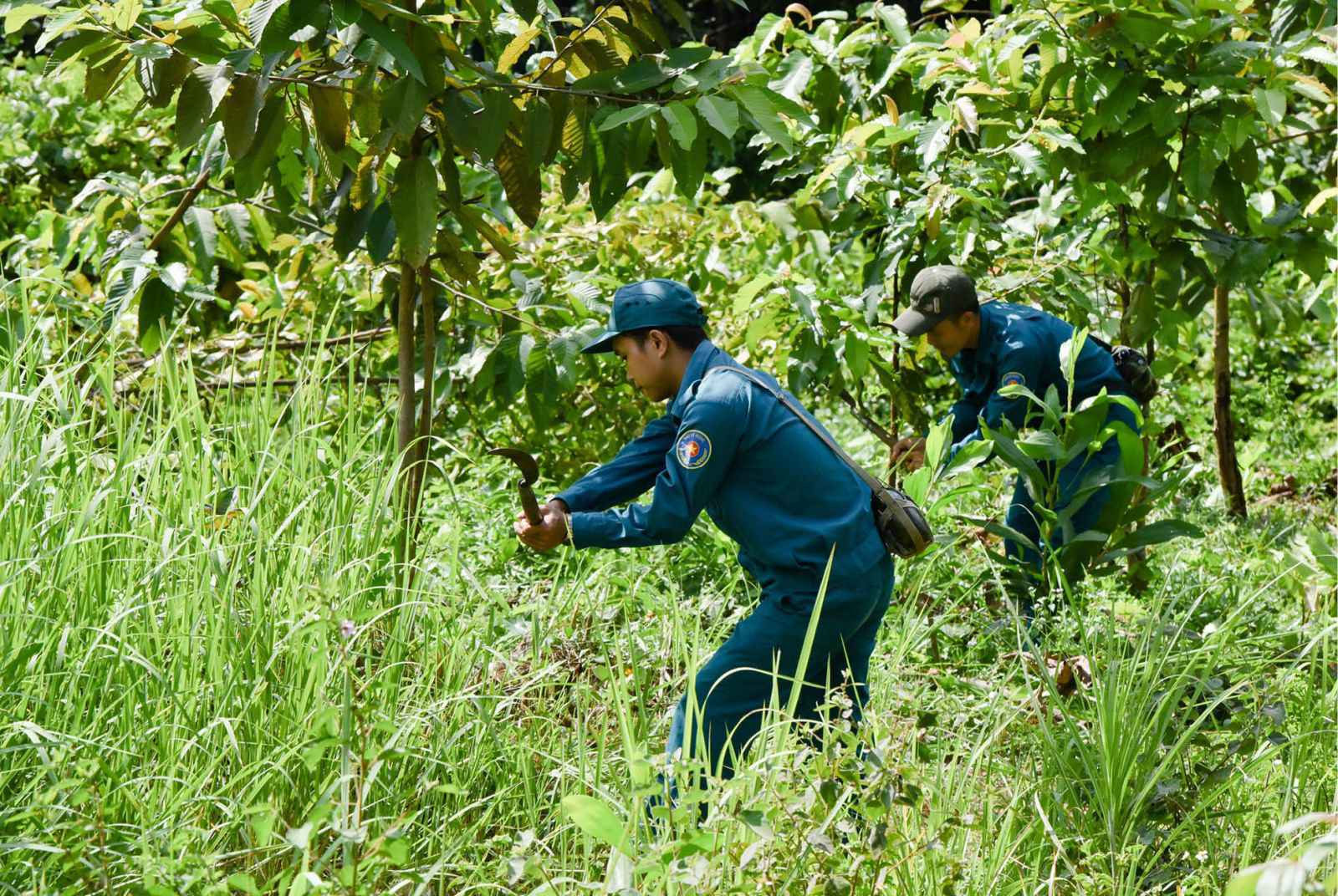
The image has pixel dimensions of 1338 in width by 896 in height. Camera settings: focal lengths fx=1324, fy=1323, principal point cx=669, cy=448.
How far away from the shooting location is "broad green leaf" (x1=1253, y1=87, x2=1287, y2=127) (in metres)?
3.57

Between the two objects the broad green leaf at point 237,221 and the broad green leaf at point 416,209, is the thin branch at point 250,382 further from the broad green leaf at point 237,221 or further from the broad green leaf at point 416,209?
the broad green leaf at point 416,209

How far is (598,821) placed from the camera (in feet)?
6.05

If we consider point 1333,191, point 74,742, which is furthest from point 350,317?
point 1333,191

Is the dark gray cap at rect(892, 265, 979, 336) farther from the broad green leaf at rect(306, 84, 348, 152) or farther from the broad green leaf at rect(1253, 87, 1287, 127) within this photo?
the broad green leaf at rect(306, 84, 348, 152)

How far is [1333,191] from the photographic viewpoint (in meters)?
4.00

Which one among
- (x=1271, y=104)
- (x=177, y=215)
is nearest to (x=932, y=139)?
(x=1271, y=104)

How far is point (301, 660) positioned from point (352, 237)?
3.59ft

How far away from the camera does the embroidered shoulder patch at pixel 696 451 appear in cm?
281

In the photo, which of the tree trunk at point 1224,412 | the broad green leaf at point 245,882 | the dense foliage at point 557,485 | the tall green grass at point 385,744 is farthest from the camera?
the tree trunk at point 1224,412

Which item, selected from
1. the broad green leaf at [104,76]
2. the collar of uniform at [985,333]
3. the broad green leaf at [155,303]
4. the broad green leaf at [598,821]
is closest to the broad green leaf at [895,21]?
the collar of uniform at [985,333]

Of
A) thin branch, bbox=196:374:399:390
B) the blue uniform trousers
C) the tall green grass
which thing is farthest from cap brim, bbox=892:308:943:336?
thin branch, bbox=196:374:399:390

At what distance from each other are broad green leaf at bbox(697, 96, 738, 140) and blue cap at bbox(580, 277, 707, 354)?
1.84 ft

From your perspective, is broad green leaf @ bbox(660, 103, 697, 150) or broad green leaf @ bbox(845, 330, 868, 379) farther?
broad green leaf @ bbox(845, 330, 868, 379)

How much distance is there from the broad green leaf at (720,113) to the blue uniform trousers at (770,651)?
40.5 inches
